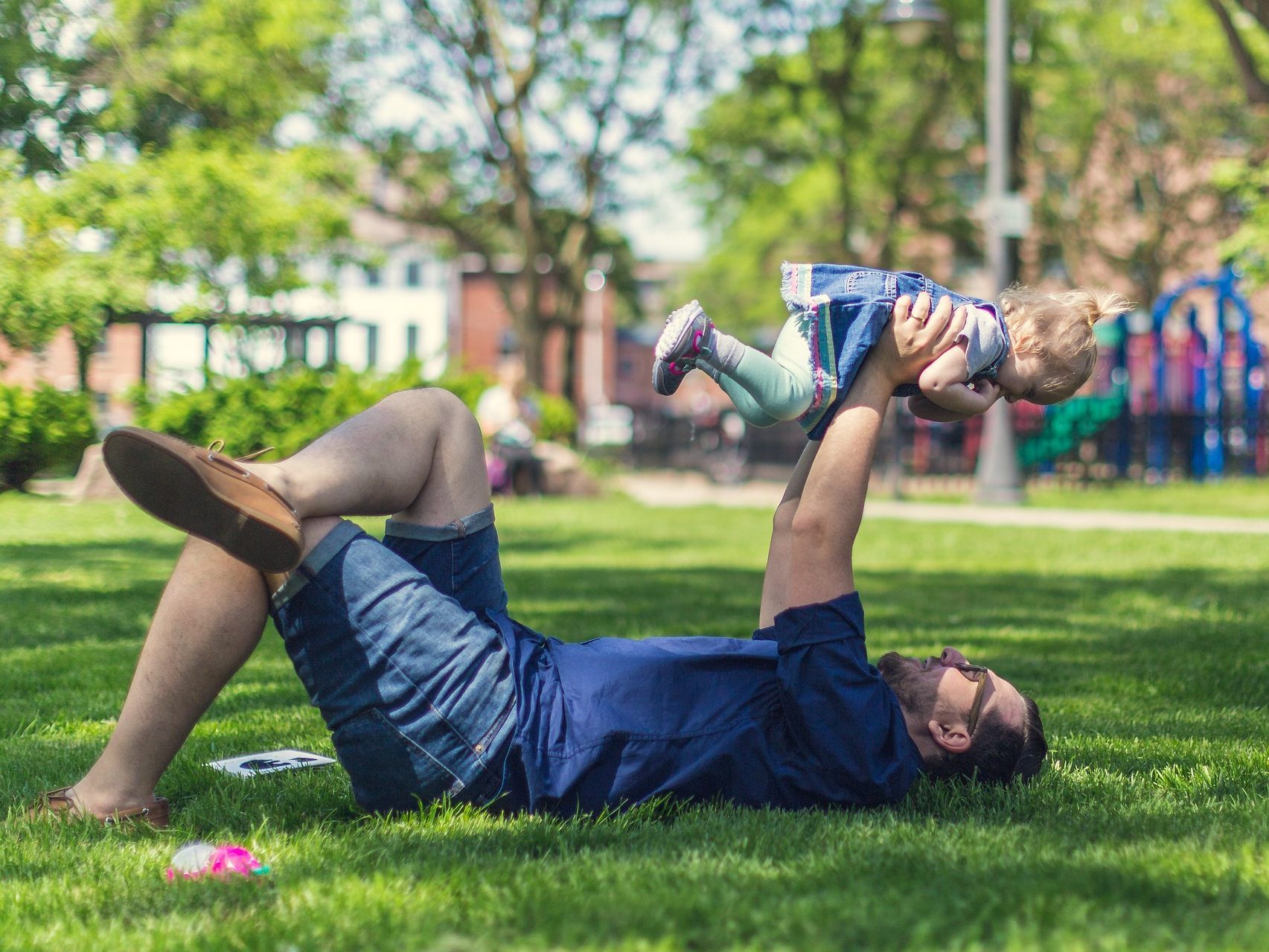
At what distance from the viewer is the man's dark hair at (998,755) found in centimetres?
315

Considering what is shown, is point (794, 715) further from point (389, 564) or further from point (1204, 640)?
point (1204, 640)

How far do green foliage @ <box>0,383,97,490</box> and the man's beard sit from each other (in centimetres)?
541

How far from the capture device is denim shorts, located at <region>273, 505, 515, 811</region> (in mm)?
2729

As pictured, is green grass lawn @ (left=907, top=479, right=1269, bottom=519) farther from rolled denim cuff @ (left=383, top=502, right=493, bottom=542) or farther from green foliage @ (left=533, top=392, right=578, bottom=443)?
rolled denim cuff @ (left=383, top=502, right=493, bottom=542)

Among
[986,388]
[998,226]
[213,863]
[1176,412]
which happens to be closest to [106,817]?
[213,863]

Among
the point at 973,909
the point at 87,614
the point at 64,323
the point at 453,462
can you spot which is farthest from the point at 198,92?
the point at 973,909

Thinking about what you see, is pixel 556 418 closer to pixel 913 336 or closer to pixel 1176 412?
pixel 1176 412

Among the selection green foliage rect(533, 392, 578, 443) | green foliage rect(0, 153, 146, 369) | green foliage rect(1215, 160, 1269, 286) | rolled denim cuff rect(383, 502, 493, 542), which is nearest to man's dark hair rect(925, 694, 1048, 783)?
rolled denim cuff rect(383, 502, 493, 542)

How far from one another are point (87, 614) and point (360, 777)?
4213 millimetres

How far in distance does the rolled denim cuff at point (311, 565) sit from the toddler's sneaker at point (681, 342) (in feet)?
2.64

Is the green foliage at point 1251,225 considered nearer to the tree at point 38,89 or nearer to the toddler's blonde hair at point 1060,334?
the tree at point 38,89

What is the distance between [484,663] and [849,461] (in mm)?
891

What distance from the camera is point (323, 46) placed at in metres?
21.8

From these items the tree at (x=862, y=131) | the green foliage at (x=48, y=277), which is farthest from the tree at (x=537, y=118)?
the green foliage at (x=48, y=277)
